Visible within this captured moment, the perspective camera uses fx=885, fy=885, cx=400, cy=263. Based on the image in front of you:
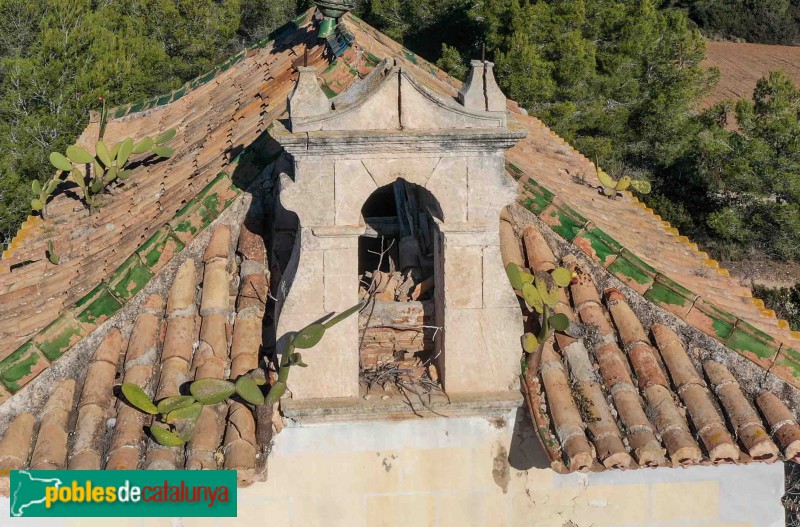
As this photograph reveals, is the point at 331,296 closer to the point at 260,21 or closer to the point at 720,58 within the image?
the point at 260,21

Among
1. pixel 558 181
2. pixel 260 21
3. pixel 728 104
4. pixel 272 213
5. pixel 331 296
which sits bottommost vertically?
pixel 331 296

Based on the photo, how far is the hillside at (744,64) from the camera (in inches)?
1831

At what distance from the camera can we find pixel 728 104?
85.7 feet

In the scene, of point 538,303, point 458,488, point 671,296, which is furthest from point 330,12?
point 458,488

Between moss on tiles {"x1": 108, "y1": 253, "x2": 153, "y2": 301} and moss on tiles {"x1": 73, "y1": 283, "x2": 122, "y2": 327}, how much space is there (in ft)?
0.19

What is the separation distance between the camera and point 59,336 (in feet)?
20.5

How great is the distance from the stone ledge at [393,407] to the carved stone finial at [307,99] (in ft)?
6.13

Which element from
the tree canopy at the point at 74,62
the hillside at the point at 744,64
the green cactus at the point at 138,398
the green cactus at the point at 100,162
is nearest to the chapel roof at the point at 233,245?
the green cactus at the point at 100,162

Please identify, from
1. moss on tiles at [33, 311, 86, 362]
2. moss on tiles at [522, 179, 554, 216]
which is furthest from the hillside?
moss on tiles at [33, 311, 86, 362]

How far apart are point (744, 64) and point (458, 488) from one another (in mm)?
49222

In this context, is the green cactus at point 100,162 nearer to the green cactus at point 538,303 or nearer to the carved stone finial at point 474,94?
the carved stone finial at point 474,94

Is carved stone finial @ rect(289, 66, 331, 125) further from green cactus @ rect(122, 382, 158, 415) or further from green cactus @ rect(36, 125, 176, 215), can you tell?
green cactus @ rect(36, 125, 176, 215)

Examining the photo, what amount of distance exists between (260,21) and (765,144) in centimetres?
2099

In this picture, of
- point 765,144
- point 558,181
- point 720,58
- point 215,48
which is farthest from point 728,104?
point 720,58
